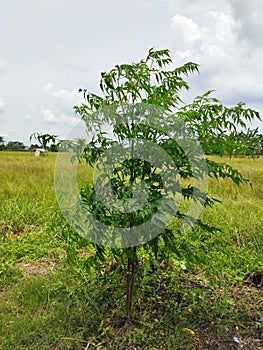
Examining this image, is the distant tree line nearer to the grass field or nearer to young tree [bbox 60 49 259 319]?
young tree [bbox 60 49 259 319]

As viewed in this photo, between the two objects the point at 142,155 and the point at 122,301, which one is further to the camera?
the point at 122,301

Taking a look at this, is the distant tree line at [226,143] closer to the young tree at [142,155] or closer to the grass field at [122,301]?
the young tree at [142,155]

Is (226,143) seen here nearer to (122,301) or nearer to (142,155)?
(142,155)

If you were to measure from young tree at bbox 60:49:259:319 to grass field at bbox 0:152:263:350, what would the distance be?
0.99ft

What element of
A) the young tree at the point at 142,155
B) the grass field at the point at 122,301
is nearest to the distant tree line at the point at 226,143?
the young tree at the point at 142,155

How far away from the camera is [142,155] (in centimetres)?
168

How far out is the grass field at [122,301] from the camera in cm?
186

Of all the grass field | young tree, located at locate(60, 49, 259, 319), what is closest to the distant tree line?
young tree, located at locate(60, 49, 259, 319)

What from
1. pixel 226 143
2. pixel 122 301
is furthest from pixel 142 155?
pixel 122 301

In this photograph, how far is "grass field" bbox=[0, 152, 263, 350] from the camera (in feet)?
6.12

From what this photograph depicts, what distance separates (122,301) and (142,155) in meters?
1.02

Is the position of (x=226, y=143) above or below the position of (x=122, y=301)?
above

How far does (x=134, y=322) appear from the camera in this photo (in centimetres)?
197

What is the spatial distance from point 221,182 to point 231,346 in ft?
14.1
